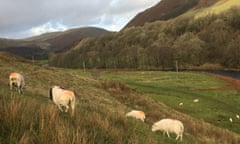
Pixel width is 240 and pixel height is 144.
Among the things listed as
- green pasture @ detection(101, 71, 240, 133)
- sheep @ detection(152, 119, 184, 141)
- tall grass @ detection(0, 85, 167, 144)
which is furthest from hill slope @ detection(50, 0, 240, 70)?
tall grass @ detection(0, 85, 167, 144)

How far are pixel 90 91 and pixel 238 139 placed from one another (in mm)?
15029

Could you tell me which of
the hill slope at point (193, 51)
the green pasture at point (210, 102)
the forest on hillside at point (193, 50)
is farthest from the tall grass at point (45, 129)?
the forest on hillside at point (193, 50)

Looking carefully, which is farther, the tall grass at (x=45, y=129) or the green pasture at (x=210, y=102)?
the green pasture at (x=210, y=102)

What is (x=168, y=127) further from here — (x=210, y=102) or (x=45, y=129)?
(x=210, y=102)

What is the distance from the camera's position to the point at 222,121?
40969mm

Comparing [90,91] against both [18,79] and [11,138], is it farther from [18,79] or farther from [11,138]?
[11,138]

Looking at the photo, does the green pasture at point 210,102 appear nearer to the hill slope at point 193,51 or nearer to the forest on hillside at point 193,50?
the hill slope at point 193,51

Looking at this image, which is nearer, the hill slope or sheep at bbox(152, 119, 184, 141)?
sheep at bbox(152, 119, 184, 141)

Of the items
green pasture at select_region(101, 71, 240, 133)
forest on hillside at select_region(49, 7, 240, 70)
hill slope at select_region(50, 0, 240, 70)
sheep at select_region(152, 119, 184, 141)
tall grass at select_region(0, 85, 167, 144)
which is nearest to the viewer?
tall grass at select_region(0, 85, 167, 144)

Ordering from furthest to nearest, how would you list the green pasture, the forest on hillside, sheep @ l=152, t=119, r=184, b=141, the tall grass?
the forest on hillside, the green pasture, sheep @ l=152, t=119, r=184, b=141, the tall grass

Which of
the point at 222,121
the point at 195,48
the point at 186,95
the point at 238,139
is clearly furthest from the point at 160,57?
the point at 238,139

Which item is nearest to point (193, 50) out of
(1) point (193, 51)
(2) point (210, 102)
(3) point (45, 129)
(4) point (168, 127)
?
(1) point (193, 51)

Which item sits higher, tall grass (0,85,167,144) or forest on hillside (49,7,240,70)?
forest on hillside (49,7,240,70)

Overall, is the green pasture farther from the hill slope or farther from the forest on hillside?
the forest on hillside
